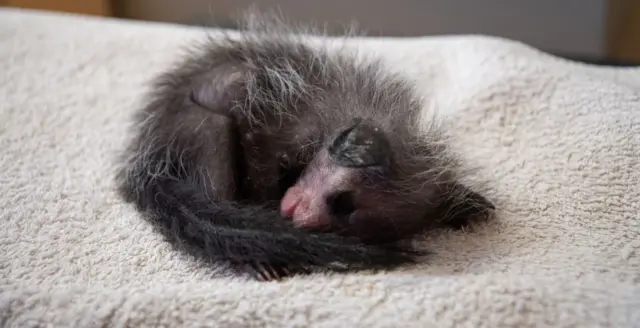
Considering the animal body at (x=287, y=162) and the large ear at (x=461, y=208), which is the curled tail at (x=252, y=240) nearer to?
the animal body at (x=287, y=162)

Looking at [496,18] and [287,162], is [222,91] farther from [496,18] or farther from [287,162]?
[496,18]

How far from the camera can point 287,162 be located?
3.69 ft

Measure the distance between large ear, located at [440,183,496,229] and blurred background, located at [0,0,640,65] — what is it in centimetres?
128

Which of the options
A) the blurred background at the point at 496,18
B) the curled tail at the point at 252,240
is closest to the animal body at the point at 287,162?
the curled tail at the point at 252,240

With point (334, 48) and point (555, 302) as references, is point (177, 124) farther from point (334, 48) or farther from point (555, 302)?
point (555, 302)

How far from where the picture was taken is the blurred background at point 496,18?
229 centimetres

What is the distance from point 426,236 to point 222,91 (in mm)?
410

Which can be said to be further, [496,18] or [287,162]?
[496,18]

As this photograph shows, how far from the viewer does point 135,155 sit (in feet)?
4.05

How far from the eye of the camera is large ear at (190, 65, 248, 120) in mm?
1209

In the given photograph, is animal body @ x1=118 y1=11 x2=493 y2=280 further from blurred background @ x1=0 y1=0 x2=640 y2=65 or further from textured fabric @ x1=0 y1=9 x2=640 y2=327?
blurred background @ x1=0 y1=0 x2=640 y2=65

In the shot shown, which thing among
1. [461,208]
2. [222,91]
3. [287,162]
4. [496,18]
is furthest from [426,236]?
[496,18]

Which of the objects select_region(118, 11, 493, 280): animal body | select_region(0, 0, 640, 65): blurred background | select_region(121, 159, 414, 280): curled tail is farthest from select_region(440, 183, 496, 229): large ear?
select_region(0, 0, 640, 65): blurred background

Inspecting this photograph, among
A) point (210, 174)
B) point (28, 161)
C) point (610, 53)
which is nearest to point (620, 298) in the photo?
point (210, 174)
